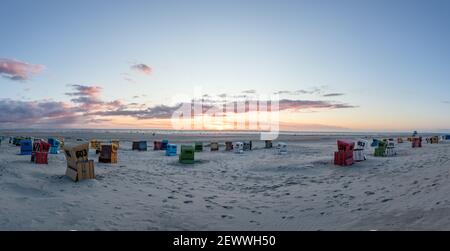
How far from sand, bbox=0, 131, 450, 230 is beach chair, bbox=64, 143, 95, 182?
39 centimetres

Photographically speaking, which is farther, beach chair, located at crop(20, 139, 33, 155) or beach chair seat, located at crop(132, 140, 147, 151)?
beach chair seat, located at crop(132, 140, 147, 151)

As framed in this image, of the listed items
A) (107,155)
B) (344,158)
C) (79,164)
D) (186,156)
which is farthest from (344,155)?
(107,155)

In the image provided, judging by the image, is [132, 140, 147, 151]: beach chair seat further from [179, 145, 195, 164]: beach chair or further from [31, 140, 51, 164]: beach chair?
[31, 140, 51, 164]: beach chair

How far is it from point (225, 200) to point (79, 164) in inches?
231

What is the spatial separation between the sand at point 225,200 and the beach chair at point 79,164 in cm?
39

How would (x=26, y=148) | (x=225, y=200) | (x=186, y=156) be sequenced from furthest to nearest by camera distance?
(x=26, y=148)
(x=186, y=156)
(x=225, y=200)

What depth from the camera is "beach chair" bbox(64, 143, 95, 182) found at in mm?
12914

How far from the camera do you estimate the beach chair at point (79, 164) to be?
1291 cm

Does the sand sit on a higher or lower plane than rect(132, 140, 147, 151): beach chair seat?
lower

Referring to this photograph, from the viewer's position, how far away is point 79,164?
1295 cm

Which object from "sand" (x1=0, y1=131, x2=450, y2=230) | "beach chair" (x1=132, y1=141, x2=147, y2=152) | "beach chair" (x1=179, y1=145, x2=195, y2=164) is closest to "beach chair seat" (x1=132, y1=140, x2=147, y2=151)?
"beach chair" (x1=132, y1=141, x2=147, y2=152)

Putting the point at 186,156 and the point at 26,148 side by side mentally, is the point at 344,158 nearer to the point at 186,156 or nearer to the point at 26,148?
the point at 186,156

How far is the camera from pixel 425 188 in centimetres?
1078
